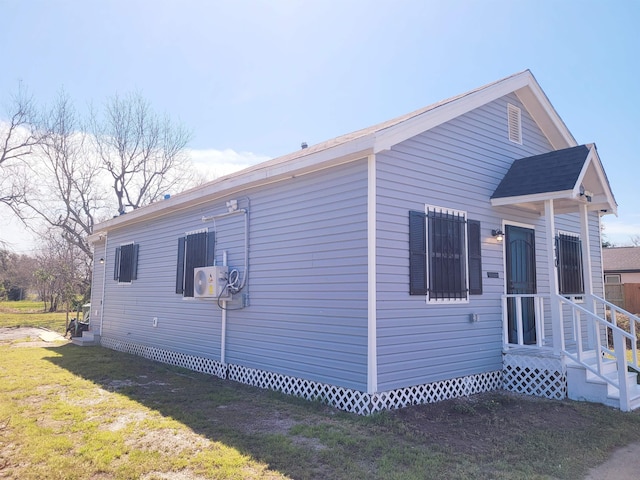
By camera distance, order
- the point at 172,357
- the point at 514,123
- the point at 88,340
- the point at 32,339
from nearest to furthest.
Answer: the point at 514,123
the point at 172,357
the point at 88,340
the point at 32,339

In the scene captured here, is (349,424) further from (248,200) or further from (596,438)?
(248,200)

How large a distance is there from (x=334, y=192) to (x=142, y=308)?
6535 millimetres

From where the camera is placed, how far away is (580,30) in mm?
8219

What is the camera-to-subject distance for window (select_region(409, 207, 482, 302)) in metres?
5.65

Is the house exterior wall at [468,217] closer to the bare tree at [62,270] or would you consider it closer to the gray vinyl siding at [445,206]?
the gray vinyl siding at [445,206]

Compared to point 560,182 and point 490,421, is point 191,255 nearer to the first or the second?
point 490,421

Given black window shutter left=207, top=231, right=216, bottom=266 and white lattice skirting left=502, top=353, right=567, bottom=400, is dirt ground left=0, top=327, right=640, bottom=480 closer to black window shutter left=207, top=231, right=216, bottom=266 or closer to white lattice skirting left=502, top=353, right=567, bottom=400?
white lattice skirting left=502, top=353, right=567, bottom=400

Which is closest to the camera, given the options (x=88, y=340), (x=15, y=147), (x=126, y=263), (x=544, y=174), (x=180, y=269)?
(x=544, y=174)

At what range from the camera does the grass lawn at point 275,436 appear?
11.5 ft

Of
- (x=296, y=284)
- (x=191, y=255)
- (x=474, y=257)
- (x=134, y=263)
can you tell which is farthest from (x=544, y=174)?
(x=134, y=263)

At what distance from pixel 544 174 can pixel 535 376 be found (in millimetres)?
2959

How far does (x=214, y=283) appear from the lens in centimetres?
701

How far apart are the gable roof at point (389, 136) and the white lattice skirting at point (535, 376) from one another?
364 centimetres

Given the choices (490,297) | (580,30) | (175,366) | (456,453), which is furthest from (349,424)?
(580,30)
